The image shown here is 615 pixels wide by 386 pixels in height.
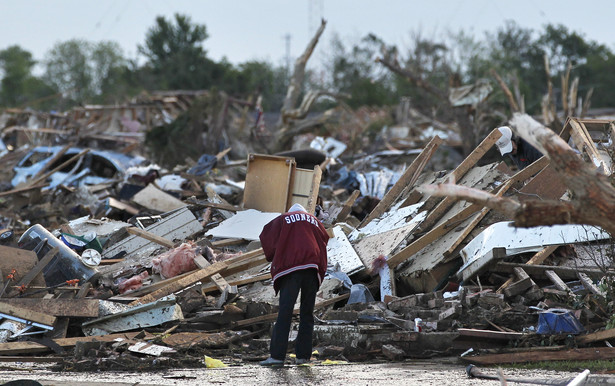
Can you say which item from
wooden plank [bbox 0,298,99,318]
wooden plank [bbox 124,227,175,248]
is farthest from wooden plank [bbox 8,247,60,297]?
wooden plank [bbox 124,227,175,248]

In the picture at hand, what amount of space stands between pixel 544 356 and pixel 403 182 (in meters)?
5.85

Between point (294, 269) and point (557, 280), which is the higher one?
point (557, 280)

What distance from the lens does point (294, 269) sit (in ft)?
24.2

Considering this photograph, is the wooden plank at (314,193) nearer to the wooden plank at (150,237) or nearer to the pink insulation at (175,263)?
the wooden plank at (150,237)

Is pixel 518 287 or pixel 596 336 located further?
pixel 518 287

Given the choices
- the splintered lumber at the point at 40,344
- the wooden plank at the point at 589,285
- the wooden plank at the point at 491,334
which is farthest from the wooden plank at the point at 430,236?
the splintered lumber at the point at 40,344

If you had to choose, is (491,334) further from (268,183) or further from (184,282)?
(268,183)

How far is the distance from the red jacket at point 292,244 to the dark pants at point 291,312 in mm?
95

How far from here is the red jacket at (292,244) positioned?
7379 millimetres

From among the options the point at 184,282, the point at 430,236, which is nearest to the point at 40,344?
the point at 184,282

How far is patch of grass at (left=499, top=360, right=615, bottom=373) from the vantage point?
6.47 m

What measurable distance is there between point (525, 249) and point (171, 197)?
24.7ft

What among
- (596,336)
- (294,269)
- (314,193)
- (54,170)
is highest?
(54,170)

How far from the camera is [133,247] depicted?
12273mm
